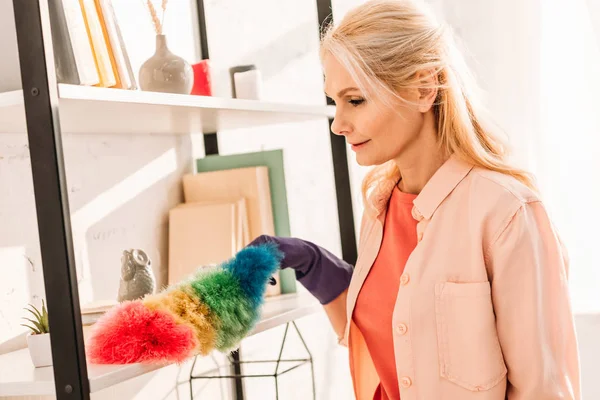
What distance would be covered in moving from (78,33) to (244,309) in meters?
0.59

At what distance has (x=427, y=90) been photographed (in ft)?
4.35

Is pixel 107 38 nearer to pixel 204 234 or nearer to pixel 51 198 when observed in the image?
pixel 51 198

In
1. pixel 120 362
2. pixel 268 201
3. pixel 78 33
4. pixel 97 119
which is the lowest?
pixel 120 362

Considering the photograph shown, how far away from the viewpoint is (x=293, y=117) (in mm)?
1880

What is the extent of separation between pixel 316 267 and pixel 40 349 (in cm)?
59

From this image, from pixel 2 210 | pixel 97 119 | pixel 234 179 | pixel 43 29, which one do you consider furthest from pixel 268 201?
Answer: pixel 43 29

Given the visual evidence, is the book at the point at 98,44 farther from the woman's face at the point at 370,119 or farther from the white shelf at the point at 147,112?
the woman's face at the point at 370,119

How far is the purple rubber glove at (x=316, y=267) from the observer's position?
149cm

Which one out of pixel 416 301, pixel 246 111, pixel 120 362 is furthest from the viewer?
pixel 246 111

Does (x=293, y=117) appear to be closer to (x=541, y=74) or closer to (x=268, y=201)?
(x=268, y=201)

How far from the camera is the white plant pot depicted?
120cm

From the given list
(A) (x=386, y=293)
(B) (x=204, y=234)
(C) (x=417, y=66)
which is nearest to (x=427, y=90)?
(C) (x=417, y=66)

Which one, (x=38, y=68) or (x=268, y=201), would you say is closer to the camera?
(x=38, y=68)

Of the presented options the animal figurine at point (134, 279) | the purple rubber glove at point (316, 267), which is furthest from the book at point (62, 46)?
the purple rubber glove at point (316, 267)
